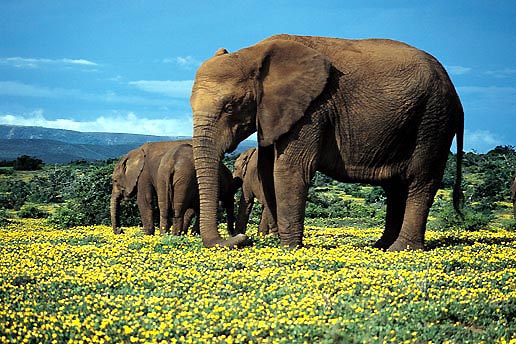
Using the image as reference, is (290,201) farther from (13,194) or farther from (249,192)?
(13,194)

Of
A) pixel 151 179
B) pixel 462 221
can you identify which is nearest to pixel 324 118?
pixel 151 179

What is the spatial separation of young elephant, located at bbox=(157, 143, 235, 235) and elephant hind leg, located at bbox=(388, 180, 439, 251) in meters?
5.88

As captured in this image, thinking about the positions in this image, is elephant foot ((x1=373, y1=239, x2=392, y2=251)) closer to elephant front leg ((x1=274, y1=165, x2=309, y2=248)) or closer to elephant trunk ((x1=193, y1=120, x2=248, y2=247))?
elephant front leg ((x1=274, y1=165, x2=309, y2=248))

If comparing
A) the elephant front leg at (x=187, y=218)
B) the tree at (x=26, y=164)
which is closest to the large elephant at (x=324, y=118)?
the elephant front leg at (x=187, y=218)

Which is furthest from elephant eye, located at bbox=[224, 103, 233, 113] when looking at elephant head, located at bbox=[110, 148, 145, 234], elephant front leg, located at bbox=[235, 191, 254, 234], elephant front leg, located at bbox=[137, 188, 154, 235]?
elephant head, located at bbox=[110, 148, 145, 234]

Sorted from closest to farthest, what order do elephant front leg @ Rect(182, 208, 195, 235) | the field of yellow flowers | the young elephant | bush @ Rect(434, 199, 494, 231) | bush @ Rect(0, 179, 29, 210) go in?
the field of yellow flowers → the young elephant → elephant front leg @ Rect(182, 208, 195, 235) → bush @ Rect(434, 199, 494, 231) → bush @ Rect(0, 179, 29, 210)

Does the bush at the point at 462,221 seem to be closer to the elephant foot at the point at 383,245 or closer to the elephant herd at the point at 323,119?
the elephant foot at the point at 383,245

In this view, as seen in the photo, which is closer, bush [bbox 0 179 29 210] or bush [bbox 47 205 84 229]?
bush [bbox 47 205 84 229]

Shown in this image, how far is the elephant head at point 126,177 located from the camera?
904 inches

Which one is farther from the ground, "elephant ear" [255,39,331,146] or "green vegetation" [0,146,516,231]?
"elephant ear" [255,39,331,146]

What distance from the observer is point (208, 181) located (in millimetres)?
13805

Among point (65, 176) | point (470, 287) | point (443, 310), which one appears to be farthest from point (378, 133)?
point (65, 176)

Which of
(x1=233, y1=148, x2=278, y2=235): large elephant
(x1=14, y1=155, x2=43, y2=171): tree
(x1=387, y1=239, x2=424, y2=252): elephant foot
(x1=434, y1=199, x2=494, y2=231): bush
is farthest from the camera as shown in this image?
(x1=14, y1=155, x2=43, y2=171): tree

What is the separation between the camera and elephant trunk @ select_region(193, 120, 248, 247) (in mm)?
13680
